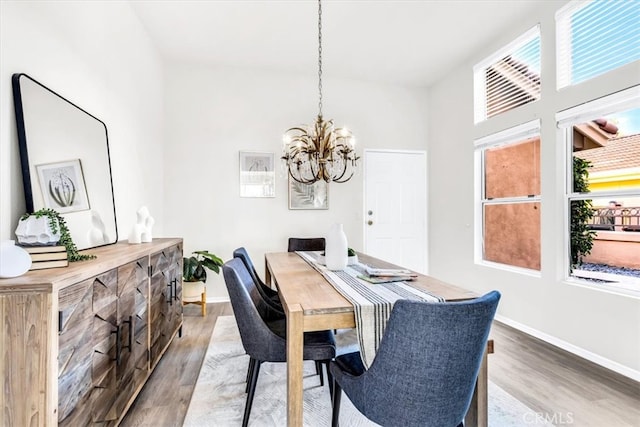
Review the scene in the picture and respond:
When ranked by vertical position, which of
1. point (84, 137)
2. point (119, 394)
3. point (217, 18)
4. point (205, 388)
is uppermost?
point (217, 18)

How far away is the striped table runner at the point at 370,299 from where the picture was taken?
1.32 m

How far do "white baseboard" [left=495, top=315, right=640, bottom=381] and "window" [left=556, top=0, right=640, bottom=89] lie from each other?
2.17 m

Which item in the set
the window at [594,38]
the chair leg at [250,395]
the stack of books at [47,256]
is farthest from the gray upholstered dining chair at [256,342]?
the window at [594,38]

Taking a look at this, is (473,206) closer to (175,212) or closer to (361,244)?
(361,244)

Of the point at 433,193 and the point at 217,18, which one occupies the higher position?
the point at 217,18

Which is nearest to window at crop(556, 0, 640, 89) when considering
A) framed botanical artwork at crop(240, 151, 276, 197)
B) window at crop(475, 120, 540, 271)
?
window at crop(475, 120, 540, 271)

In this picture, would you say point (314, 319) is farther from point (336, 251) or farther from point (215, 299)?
point (215, 299)

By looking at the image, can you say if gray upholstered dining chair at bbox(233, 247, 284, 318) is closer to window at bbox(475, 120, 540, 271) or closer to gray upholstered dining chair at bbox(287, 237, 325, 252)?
gray upholstered dining chair at bbox(287, 237, 325, 252)

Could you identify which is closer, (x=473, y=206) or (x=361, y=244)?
(x=473, y=206)

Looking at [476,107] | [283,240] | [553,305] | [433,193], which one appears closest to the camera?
[553,305]

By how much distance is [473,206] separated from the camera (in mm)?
3951

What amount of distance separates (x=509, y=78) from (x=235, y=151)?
328 cm

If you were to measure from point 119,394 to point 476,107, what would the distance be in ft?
14.1

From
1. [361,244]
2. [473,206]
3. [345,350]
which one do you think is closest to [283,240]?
[361,244]
